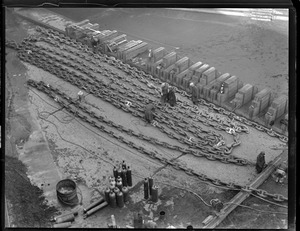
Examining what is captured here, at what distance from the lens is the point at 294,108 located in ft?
35.0

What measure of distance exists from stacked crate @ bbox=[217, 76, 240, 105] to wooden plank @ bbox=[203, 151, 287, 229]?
315 cm

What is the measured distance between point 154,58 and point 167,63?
2.25 feet

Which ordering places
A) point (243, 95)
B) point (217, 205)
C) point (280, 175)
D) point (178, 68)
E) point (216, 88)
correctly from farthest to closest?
point (178, 68), point (216, 88), point (243, 95), point (280, 175), point (217, 205)

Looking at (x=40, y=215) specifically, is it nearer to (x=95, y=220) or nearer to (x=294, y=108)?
(x=95, y=220)

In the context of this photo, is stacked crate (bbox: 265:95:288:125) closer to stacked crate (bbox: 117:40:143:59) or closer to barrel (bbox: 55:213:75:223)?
stacked crate (bbox: 117:40:143:59)

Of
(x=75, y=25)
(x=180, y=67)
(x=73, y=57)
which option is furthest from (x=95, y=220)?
(x=75, y=25)

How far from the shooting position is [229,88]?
16.1 m

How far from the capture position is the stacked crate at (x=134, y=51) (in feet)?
60.9

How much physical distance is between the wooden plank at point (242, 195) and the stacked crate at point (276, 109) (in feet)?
4.92

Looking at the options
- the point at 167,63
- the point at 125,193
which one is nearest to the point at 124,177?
the point at 125,193

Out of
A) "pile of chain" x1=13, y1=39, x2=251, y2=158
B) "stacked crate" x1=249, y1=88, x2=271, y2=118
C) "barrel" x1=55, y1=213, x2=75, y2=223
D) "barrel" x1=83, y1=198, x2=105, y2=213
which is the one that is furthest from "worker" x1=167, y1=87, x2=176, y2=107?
"barrel" x1=55, y1=213, x2=75, y2=223

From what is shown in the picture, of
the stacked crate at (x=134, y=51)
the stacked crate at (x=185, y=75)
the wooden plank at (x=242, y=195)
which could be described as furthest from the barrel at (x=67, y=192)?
the stacked crate at (x=134, y=51)

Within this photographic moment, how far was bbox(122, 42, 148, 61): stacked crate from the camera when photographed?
18562 millimetres

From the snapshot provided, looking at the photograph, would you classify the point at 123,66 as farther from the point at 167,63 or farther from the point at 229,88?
the point at 229,88
